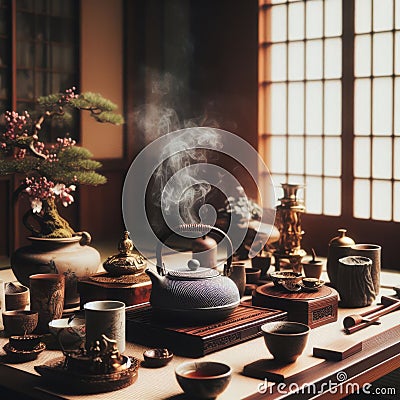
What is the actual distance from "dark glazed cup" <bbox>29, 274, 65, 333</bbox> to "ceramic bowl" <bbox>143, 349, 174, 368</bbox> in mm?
502

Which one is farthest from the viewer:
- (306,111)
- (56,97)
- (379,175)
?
(306,111)

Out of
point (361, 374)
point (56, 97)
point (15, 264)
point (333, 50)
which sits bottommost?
point (361, 374)

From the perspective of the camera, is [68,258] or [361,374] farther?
[68,258]

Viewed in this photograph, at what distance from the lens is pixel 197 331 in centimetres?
244

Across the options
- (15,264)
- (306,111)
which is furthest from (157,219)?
(15,264)

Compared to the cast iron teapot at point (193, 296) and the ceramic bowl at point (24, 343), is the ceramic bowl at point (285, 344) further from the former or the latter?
the ceramic bowl at point (24, 343)

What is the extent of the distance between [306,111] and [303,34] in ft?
2.01

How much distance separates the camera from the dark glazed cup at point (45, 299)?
8.78ft

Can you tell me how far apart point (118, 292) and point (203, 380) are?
37.7 inches

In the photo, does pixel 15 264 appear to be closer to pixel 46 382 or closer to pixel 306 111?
pixel 46 382

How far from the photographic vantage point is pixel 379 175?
18.6 feet

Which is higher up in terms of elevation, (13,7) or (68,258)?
(13,7)

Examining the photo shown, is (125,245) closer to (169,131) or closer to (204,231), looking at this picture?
(204,231)

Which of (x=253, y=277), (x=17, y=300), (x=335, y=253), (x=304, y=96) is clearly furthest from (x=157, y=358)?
(x=304, y=96)
